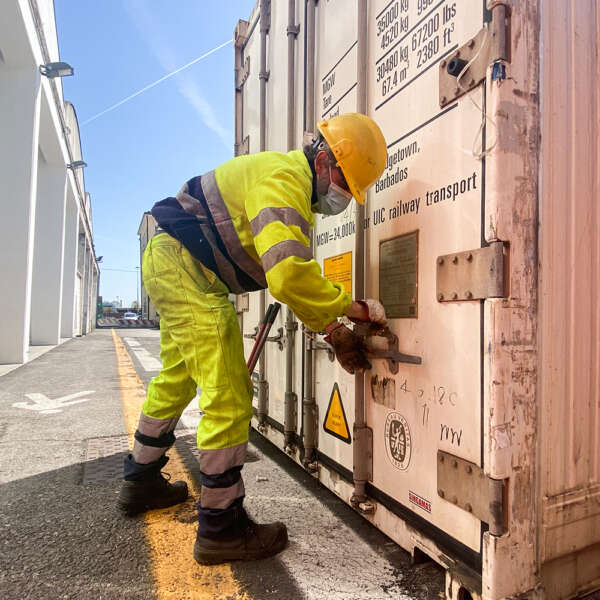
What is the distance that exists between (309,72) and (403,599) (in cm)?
267

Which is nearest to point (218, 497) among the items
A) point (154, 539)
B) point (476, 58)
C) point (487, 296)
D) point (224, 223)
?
point (154, 539)

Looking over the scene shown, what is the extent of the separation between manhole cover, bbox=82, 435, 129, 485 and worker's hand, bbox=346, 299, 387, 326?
6.28 feet

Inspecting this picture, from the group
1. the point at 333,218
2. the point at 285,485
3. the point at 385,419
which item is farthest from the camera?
the point at 285,485

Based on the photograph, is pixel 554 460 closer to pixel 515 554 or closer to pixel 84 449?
pixel 515 554

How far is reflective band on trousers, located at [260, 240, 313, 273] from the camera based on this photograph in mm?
1575

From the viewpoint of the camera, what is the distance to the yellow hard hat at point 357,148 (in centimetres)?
178

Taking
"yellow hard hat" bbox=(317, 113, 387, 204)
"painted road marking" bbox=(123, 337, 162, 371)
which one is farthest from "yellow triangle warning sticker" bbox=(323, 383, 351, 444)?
"painted road marking" bbox=(123, 337, 162, 371)

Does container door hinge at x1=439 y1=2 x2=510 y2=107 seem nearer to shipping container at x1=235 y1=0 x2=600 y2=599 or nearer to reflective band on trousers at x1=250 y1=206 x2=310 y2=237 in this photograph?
shipping container at x1=235 y1=0 x2=600 y2=599

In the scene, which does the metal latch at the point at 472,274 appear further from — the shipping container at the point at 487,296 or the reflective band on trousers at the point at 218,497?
the reflective band on trousers at the point at 218,497

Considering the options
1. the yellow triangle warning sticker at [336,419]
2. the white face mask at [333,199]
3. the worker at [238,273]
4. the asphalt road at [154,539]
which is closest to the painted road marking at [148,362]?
the asphalt road at [154,539]

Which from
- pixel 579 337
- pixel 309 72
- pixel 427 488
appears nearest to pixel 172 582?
pixel 427 488

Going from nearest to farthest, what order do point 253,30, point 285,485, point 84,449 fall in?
point 285,485
point 84,449
point 253,30

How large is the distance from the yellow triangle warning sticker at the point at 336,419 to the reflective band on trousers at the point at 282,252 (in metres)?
0.93

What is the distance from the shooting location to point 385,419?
6.19 feet
